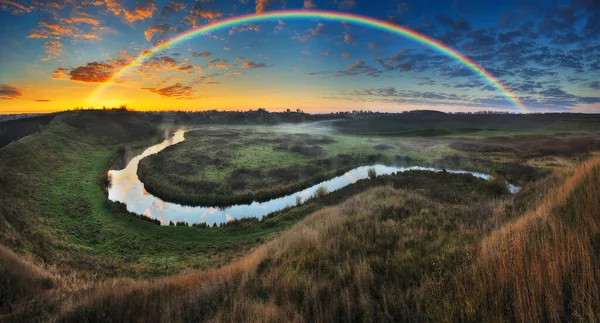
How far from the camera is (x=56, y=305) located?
6.41 metres

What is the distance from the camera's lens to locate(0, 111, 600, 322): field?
452 centimetres

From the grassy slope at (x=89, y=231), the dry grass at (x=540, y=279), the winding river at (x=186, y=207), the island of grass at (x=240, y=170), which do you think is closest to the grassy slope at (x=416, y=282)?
the dry grass at (x=540, y=279)

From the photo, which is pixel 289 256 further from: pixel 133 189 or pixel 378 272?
pixel 133 189

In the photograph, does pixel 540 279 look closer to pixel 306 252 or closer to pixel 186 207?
pixel 306 252

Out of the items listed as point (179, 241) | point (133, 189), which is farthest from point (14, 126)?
point (179, 241)

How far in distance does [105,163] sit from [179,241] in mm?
36904

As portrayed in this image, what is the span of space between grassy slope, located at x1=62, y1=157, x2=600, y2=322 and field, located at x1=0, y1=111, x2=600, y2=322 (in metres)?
0.04

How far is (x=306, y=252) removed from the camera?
920cm

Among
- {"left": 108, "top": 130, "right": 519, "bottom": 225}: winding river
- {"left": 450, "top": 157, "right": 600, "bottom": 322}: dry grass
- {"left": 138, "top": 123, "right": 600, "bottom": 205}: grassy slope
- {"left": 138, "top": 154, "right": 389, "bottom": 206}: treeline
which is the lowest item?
{"left": 108, "top": 130, "right": 519, "bottom": 225}: winding river

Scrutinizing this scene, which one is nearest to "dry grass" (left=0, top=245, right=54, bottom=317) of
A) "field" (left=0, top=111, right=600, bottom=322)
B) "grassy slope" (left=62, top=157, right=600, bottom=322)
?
"field" (left=0, top=111, right=600, bottom=322)

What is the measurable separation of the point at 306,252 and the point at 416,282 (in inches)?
161

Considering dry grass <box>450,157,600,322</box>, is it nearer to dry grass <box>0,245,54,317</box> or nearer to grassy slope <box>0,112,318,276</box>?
dry grass <box>0,245,54,317</box>

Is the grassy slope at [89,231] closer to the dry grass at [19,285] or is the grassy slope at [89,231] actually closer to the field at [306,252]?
the field at [306,252]

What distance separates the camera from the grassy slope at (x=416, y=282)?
13.1ft
